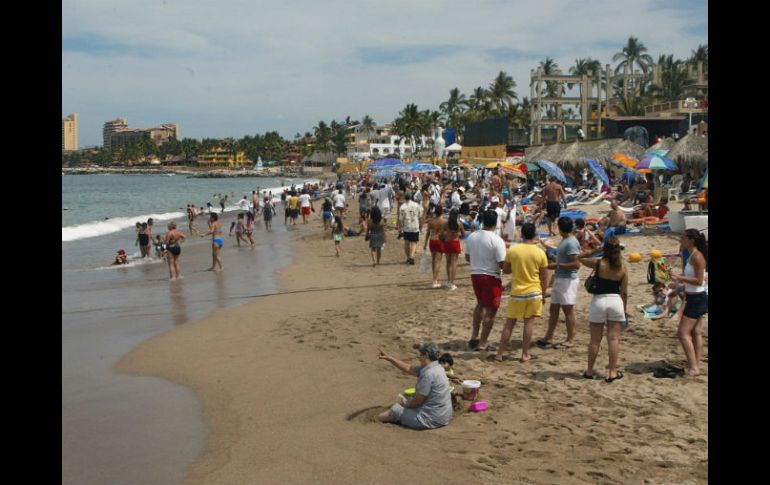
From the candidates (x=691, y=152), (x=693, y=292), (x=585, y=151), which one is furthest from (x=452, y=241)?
(x=585, y=151)

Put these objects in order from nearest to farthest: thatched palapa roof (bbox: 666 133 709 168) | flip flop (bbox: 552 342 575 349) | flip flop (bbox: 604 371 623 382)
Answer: flip flop (bbox: 604 371 623 382) → flip flop (bbox: 552 342 575 349) → thatched palapa roof (bbox: 666 133 709 168)

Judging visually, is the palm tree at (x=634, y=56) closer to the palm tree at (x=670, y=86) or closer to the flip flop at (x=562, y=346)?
the palm tree at (x=670, y=86)

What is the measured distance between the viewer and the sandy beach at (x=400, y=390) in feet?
15.5

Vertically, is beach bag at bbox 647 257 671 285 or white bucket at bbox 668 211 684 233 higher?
white bucket at bbox 668 211 684 233

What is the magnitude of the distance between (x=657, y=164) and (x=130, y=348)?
1509cm

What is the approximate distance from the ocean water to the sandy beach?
Result: 0.90 ft

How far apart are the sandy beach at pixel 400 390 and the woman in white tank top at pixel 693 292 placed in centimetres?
32

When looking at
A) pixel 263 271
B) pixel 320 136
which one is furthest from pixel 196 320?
pixel 320 136

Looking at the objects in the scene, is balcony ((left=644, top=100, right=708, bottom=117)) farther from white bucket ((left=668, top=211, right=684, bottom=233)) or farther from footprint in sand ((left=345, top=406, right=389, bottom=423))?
footprint in sand ((left=345, top=406, right=389, bottom=423))

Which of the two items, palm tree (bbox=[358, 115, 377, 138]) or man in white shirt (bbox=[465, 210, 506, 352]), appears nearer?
man in white shirt (bbox=[465, 210, 506, 352])

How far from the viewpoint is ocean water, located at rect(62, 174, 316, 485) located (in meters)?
5.19

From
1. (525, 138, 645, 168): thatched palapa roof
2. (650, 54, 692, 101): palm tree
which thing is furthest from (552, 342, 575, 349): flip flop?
(650, 54, 692, 101): palm tree

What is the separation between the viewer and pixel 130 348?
8.55 metres
